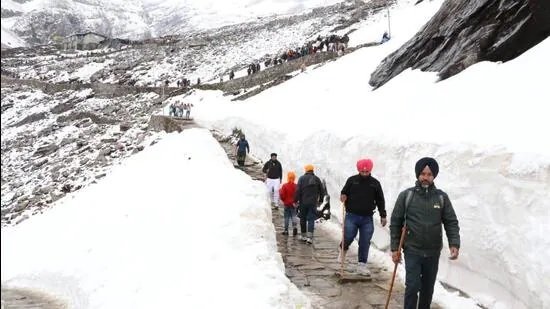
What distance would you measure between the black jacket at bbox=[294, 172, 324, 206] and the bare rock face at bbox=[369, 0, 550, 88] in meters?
5.28

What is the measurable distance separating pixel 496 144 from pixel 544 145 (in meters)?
0.72

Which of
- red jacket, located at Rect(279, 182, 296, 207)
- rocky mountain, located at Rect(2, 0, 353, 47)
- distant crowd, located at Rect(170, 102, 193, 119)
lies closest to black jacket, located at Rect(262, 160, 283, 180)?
red jacket, located at Rect(279, 182, 296, 207)

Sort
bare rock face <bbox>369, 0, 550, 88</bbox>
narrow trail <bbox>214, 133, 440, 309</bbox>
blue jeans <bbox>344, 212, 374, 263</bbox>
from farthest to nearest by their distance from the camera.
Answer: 1. bare rock face <bbox>369, 0, 550, 88</bbox>
2. blue jeans <bbox>344, 212, 374, 263</bbox>
3. narrow trail <bbox>214, 133, 440, 309</bbox>

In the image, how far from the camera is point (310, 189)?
376 inches

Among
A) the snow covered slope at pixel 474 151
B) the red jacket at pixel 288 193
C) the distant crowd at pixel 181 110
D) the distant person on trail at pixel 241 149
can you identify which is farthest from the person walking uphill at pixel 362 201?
the distant crowd at pixel 181 110

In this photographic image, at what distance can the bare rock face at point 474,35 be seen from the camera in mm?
11258

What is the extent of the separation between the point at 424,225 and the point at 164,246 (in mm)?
4210

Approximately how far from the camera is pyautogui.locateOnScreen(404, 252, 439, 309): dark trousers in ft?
17.8

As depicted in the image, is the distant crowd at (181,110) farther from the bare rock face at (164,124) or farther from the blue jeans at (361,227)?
the blue jeans at (361,227)

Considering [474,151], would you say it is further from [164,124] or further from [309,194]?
[164,124]

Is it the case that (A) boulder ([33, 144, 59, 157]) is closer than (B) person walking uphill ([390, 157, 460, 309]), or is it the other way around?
(B) person walking uphill ([390, 157, 460, 309])

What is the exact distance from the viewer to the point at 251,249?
700cm

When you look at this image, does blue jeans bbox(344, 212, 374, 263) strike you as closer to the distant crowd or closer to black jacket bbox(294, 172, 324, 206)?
black jacket bbox(294, 172, 324, 206)

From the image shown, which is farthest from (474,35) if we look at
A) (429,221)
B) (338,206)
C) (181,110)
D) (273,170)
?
(181,110)
